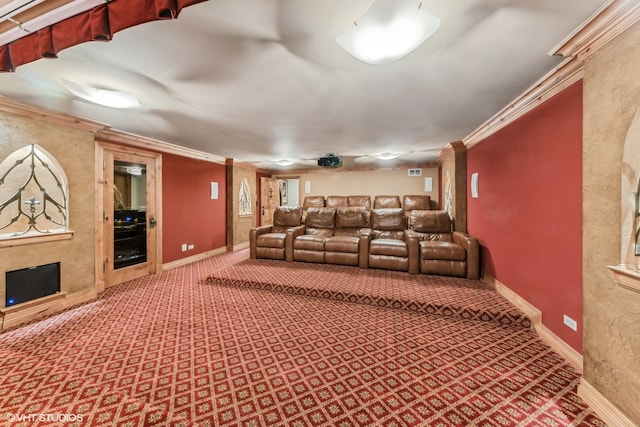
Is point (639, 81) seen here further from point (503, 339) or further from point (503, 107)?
point (503, 339)

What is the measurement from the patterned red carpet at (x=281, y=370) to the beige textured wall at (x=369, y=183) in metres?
4.58

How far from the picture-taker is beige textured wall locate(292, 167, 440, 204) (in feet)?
21.5

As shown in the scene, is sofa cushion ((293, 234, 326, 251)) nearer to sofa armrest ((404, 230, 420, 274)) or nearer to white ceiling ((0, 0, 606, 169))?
sofa armrest ((404, 230, 420, 274))

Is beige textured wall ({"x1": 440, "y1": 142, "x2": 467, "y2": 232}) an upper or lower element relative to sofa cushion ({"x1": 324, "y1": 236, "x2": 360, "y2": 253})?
upper

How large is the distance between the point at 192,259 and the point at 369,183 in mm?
4907

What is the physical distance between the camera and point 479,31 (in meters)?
1.39

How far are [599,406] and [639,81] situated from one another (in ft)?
5.80

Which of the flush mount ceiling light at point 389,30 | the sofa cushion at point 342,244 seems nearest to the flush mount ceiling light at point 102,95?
the flush mount ceiling light at point 389,30

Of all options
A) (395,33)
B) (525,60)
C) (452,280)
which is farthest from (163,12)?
(452,280)

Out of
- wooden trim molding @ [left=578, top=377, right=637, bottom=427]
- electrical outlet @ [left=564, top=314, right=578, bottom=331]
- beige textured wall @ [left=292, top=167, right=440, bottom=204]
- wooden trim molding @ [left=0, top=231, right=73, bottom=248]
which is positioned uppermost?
beige textured wall @ [left=292, top=167, right=440, bottom=204]

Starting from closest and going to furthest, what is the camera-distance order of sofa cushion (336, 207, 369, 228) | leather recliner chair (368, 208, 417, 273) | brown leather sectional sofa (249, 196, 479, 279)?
brown leather sectional sofa (249, 196, 479, 279) → leather recliner chair (368, 208, 417, 273) → sofa cushion (336, 207, 369, 228)

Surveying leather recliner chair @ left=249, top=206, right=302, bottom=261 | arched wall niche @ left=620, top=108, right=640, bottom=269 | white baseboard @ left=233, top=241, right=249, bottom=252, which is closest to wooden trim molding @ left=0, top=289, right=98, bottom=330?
leather recliner chair @ left=249, top=206, right=302, bottom=261

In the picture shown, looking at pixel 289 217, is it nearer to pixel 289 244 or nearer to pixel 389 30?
pixel 289 244

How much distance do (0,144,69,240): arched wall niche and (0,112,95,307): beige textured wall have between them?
63mm
